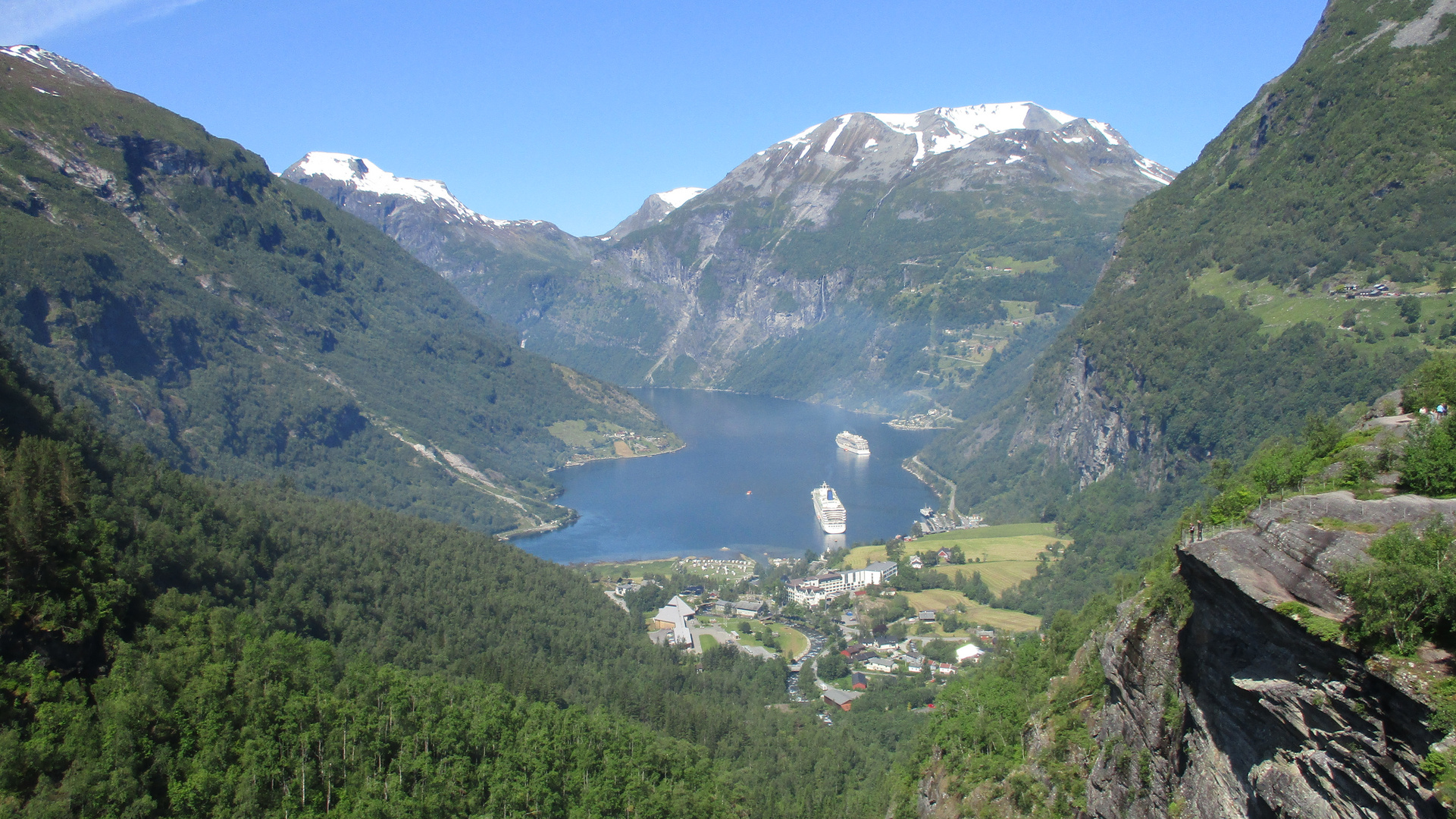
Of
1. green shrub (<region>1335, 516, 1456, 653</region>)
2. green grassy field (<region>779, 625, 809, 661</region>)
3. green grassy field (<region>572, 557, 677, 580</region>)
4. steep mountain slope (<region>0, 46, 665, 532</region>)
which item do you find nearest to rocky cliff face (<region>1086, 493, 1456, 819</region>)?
green shrub (<region>1335, 516, 1456, 653</region>)

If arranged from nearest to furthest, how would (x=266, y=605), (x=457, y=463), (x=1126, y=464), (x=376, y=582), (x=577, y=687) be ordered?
1. (x=266, y=605)
2. (x=577, y=687)
3. (x=376, y=582)
4. (x=1126, y=464)
5. (x=457, y=463)

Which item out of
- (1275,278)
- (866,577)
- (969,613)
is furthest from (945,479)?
(969,613)

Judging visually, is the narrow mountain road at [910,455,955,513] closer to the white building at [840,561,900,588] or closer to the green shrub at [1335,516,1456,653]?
the white building at [840,561,900,588]

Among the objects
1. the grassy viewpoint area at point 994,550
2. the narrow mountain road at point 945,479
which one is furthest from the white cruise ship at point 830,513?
the narrow mountain road at point 945,479

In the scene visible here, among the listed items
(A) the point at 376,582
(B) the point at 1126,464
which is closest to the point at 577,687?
(A) the point at 376,582

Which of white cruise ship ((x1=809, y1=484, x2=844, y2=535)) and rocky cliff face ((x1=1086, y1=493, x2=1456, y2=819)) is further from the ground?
rocky cliff face ((x1=1086, y1=493, x2=1456, y2=819))

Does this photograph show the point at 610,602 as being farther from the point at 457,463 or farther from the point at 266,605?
the point at 457,463

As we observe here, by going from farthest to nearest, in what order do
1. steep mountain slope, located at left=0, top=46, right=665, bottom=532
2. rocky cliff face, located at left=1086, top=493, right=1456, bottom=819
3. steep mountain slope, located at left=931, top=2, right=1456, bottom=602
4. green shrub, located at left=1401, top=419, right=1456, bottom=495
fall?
steep mountain slope, located at left=0, top=46, right=665, bottom=532, steep mountain slope, located at left=931, top=2, right=1456, bottom=602, green shrub, located at left=1401, top=419, right=1456, bottom=495, rocky cliff face, located at left=1086, top=493, right=1456, bottom=819
